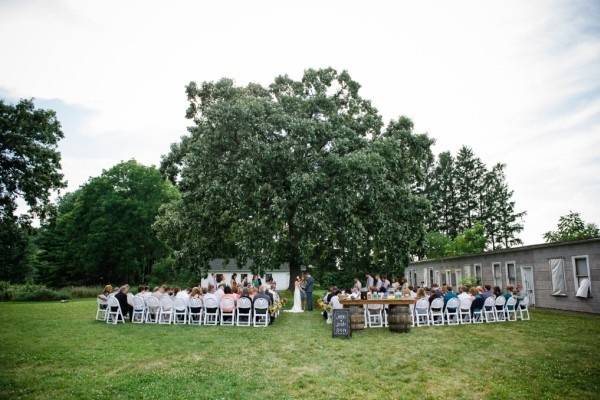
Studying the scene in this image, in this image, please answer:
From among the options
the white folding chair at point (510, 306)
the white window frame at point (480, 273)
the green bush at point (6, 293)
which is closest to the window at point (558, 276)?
the white folding chair at point (510, 306)

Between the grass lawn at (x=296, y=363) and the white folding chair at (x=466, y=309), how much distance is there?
1.67 metres

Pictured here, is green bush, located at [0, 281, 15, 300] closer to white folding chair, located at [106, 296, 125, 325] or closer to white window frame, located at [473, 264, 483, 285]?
white folding chair, located at [106, 296, 125, 325]

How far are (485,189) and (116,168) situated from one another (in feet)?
166

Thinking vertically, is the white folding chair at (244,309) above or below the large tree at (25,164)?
below

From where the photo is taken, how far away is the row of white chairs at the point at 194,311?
14.6m

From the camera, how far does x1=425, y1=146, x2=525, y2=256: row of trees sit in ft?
196

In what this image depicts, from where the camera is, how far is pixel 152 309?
15312 mm

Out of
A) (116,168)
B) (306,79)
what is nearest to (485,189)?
(306,79)

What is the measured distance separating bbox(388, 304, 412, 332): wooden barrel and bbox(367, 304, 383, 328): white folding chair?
4.77ft

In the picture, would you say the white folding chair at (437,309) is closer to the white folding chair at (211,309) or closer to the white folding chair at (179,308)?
the white folding chair at (211,309)

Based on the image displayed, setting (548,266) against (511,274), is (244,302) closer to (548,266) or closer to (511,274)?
(548,266)

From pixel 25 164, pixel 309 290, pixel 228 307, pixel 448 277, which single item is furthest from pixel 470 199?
pixel 25 164

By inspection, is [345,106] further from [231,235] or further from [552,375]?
[552,375]

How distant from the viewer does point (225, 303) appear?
48.1ft
